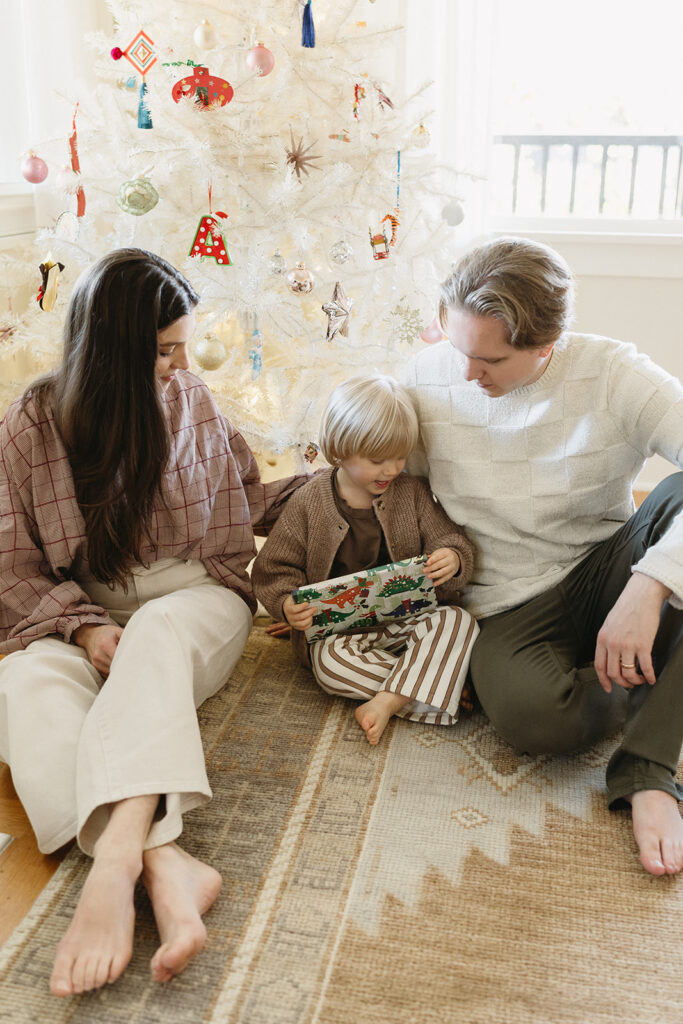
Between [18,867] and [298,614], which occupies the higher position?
[298,614]

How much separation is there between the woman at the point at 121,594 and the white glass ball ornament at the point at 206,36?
30.1 inches

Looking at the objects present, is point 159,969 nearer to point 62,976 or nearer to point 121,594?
point 62,976

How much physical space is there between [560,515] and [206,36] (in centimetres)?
122

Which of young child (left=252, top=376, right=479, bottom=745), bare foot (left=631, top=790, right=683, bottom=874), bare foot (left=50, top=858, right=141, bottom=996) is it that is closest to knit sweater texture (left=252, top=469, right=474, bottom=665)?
young child (left=252, top=376, right=479, bottom=745)

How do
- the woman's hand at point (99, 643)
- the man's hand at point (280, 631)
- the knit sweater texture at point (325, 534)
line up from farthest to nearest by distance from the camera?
the man's hand at point (280, 631) → the knit sweater texture at point (325, 534) → the woman's hand at point (99, 643)

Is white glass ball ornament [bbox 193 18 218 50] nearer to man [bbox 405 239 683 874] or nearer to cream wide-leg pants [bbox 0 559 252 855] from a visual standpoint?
man [bbox 405 239 683 874]

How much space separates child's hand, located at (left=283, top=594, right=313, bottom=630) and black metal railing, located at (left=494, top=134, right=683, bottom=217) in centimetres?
171

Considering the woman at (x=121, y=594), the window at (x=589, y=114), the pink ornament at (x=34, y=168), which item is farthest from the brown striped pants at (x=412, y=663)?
the window at (x=589, y=114)

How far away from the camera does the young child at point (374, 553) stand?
56.6 inches

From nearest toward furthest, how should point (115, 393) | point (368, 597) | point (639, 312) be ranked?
point (115, 393) < point (368, 597) < point (639, 312)

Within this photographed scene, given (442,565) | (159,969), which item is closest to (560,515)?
(442,565)

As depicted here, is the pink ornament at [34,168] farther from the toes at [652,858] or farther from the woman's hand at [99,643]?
the toes at [652,858]

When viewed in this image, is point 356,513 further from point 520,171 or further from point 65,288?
point 520,171

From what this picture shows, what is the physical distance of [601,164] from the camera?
8.61 ft
